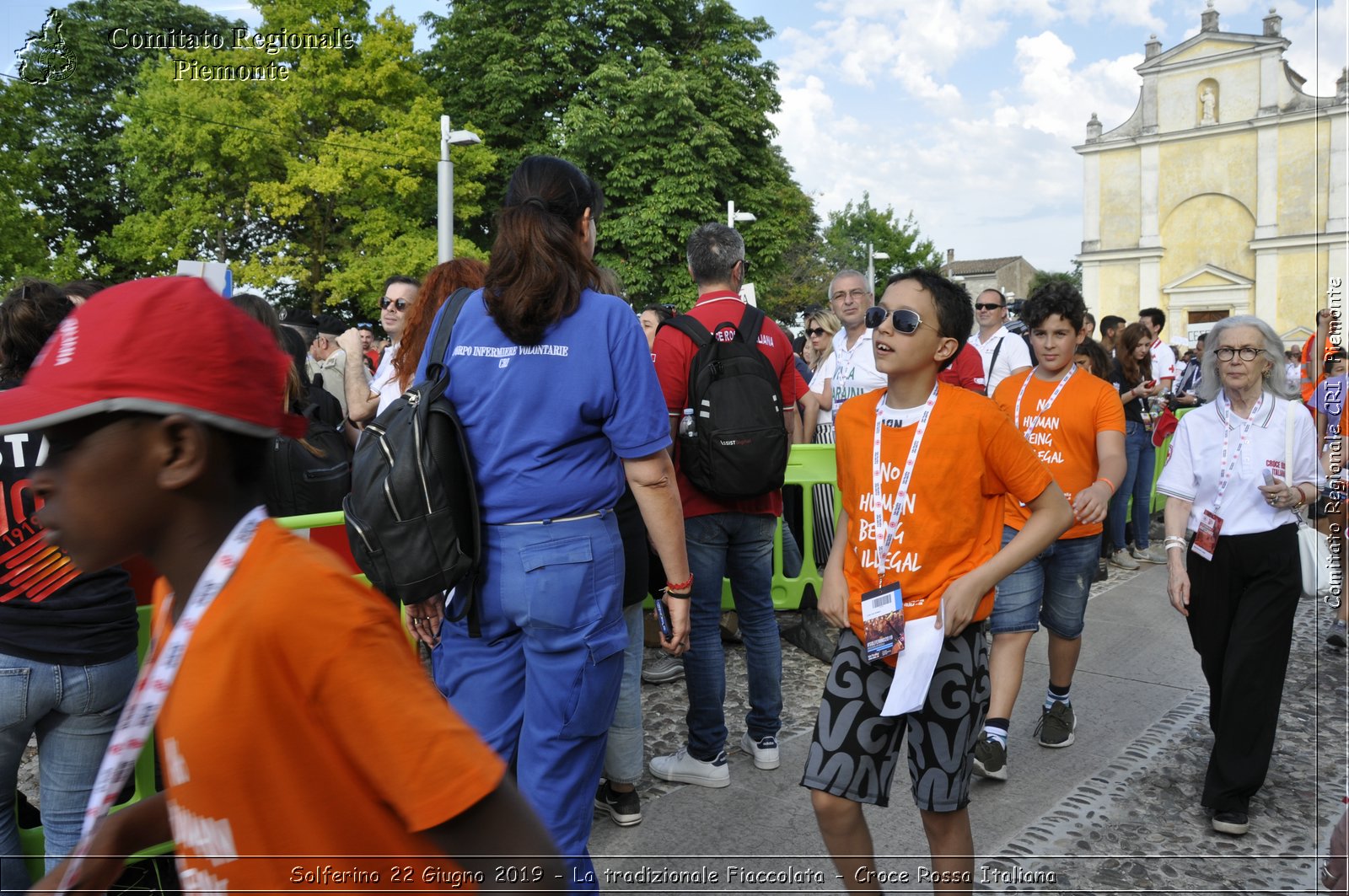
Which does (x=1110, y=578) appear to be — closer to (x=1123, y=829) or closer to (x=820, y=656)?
(x=820, y=656)

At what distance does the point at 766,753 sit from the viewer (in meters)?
4.34

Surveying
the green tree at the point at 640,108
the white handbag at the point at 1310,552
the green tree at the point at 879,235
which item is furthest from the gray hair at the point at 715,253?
the green tree at the point at 879,235

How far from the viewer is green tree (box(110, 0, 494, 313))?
26.2m

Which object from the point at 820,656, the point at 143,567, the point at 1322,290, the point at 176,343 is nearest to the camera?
the point at 176,343

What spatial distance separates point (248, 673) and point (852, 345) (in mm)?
6238

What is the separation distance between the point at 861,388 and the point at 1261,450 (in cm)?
286

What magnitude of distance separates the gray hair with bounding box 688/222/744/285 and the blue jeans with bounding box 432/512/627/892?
1970 millimetres

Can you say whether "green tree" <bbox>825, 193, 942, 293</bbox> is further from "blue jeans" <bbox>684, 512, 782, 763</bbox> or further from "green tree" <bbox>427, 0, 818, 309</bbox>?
"blue jeans" <bbox>684, 512, 782, 763</bbox>

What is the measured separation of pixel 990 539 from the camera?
9.47 ft

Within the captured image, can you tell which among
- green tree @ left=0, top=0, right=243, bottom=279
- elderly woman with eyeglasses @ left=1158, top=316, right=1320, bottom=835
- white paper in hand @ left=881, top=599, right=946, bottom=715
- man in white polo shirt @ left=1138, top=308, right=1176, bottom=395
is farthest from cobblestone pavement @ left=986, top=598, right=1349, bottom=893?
green tree @ left=0, top=0, right=243, bottom=279

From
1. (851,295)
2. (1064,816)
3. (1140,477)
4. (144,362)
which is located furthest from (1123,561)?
(144,362)

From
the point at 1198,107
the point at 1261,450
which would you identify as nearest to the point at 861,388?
the point at 1261,450

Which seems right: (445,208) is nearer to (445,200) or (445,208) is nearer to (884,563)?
(445,200)

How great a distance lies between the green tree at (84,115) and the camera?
81.5 feet
